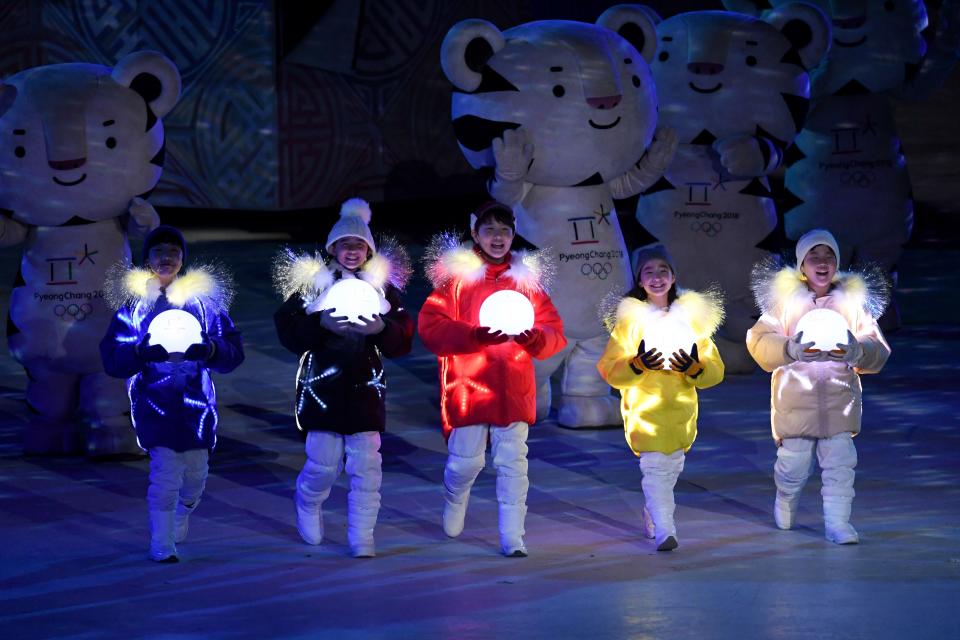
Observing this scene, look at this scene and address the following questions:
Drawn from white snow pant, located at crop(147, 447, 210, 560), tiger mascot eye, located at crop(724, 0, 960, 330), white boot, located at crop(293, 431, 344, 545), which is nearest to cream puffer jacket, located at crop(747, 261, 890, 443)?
white boot, located at crop(293, 431, 344, 545)

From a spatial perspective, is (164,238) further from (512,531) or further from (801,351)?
(801,351)

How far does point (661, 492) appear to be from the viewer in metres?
5.45

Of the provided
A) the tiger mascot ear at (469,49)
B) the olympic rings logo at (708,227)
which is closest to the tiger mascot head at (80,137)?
the tiger mascot ear at (469,49)

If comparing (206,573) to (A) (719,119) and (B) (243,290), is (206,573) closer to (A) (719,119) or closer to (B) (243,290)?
(A) (719,119)

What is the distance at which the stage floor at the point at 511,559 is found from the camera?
15.4 feet

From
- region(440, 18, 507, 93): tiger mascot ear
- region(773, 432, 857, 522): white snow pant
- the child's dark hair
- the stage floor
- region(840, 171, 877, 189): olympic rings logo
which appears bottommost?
the stage floor

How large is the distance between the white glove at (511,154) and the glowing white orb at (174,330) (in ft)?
6.80

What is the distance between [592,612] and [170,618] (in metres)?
1.20

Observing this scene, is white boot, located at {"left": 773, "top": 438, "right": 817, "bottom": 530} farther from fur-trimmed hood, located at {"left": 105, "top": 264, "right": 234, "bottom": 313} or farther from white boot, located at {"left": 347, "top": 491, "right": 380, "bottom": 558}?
fur-trimmed hood, located at {"left": 105, "top": 264, "right": 234, "bottom": 313}

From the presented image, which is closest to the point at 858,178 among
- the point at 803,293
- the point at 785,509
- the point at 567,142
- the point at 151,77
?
the point at 567,142

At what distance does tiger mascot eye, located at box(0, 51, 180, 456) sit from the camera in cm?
661

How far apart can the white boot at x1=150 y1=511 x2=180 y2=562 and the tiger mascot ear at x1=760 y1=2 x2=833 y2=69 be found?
14.4ft

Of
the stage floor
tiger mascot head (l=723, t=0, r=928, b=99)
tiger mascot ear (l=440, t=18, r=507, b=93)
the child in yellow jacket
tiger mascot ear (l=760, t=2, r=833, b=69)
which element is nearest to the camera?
the stage floor

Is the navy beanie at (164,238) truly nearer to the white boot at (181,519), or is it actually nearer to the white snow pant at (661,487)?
the white boot at (181,519)
